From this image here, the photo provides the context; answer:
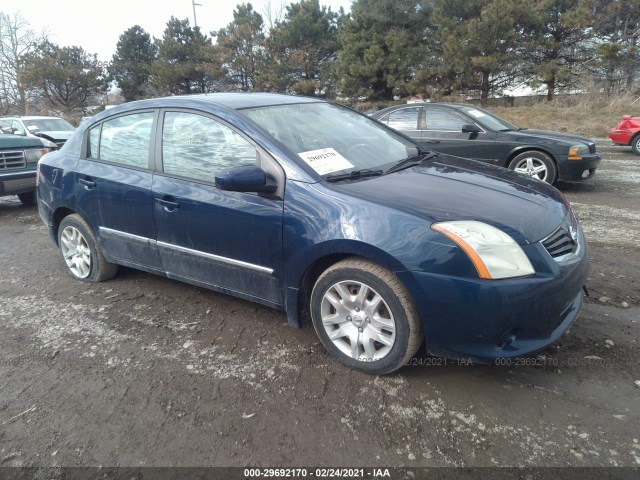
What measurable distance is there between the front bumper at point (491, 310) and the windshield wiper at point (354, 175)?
0.77 meters

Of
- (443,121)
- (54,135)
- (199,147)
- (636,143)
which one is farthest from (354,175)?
(636,143)

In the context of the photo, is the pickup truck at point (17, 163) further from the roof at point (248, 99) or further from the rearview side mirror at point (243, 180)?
the rearview side mirror at point (243, 180)

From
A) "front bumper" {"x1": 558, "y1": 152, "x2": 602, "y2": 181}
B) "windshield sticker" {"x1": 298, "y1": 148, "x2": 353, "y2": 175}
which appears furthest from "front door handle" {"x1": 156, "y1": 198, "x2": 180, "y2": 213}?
"front bumper" {"x1": 558, "y1": 152, "x2": 602, "y2": 181}

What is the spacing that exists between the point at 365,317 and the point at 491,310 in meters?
0.69

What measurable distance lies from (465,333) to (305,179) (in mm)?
1252

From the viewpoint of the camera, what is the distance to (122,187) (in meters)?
3.52

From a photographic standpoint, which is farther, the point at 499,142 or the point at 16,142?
the point at 499,142

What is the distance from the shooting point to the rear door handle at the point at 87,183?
148 inches

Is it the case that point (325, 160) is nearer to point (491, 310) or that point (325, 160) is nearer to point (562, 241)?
point (491, 310)

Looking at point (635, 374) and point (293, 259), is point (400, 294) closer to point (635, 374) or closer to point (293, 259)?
point (293, 259)

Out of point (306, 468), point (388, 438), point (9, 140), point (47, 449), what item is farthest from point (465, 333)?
point (9, 140)

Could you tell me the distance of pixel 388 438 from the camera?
7.25 feet

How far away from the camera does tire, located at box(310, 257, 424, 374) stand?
2.46 meters

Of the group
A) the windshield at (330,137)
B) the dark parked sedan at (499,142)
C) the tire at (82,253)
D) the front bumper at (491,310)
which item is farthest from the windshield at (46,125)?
the front bumper at (491,310)
